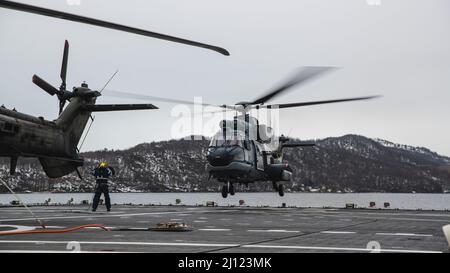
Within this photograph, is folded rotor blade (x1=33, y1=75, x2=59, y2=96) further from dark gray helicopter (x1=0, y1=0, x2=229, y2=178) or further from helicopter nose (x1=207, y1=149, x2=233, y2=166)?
helicopter nose (x1=207, y1=149, x2=233, y2=166)

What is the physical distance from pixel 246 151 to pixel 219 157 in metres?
2.40

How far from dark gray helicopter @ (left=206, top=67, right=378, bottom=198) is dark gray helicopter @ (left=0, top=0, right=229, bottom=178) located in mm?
7884

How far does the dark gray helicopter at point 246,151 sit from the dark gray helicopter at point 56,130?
7.88 metres

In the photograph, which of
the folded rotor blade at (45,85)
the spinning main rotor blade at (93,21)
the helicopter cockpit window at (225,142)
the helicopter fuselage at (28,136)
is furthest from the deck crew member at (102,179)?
the spinning main rotor blade at (93,21)

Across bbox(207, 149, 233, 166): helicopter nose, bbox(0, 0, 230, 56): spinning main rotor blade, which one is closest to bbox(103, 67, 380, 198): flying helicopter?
bbox(207, 149, 233, 166): helicopter nose

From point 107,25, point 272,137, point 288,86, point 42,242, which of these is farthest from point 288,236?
point 272,137

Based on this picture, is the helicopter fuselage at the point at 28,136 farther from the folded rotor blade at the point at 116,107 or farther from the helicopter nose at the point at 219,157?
the helicopter nose at the point at 219,157

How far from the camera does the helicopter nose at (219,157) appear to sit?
29.9m

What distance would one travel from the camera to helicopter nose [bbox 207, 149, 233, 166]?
29891 millimetres

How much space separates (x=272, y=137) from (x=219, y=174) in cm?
712

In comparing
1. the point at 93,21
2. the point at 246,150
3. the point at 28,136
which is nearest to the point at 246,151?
the point at 246,150

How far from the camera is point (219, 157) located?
30.1m
